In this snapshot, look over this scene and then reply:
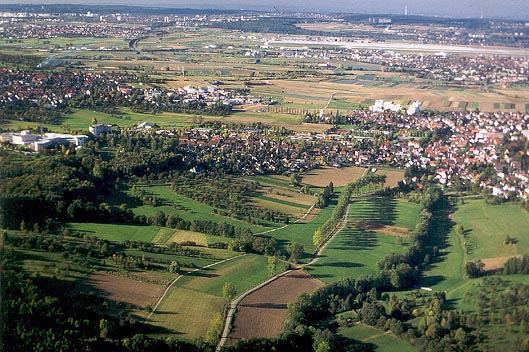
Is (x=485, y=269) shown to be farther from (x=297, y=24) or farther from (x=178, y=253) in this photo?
(x=297, y=24)

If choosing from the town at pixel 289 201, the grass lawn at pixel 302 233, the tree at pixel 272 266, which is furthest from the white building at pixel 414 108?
the tree at pixel 272 266

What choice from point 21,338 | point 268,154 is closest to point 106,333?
point 21,338

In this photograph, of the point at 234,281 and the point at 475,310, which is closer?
the point at 475,310

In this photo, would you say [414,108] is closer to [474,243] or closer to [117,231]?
[474,243]

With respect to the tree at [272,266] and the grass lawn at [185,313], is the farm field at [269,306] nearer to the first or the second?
the tree at [272,266]

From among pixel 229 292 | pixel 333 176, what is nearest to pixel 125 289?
pixel 229 292

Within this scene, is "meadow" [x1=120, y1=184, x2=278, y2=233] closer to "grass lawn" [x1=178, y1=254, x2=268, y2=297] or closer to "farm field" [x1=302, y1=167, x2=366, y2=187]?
"grass lawn" [x1=178, y1=254, x2=268, y2=297]

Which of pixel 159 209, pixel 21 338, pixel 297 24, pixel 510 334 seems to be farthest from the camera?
pixel 297 24

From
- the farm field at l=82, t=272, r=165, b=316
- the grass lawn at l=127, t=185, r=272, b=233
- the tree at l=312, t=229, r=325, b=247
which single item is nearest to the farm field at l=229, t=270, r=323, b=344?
the tree at l=312, t=229, r=325, b=247

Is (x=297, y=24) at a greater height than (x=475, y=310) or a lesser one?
greater
